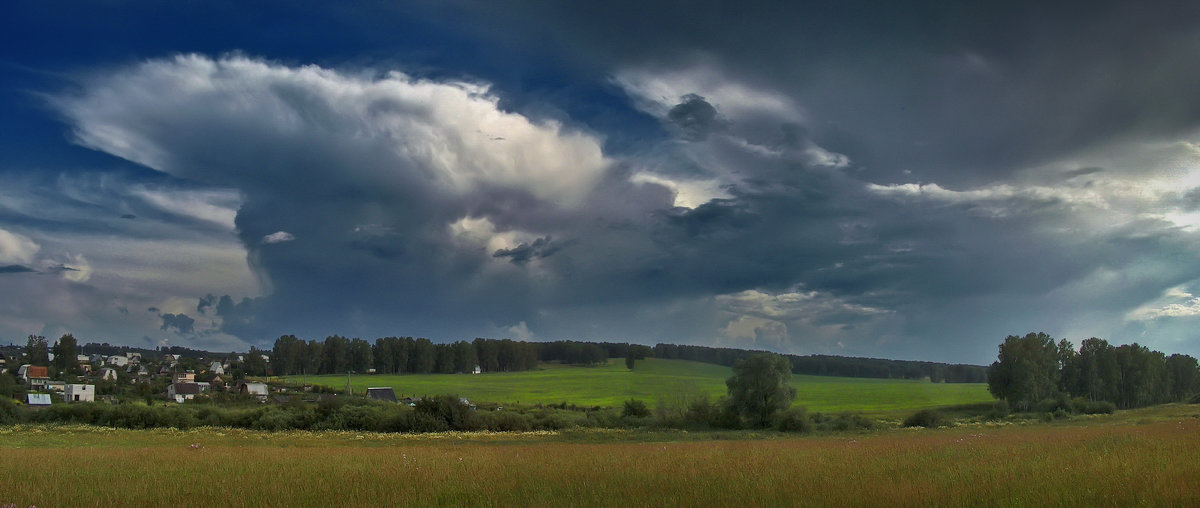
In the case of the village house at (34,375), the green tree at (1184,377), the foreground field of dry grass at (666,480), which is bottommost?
the green tree at (1184,377)

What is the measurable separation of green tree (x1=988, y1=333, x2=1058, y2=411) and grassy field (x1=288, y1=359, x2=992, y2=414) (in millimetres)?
8691

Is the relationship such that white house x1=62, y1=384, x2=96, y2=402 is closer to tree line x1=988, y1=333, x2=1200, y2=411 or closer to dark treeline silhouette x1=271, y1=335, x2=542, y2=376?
dark treeline silhouette x1=271, y1=335, x2=542, y2=376

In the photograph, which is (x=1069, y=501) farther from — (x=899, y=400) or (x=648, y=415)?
(x=899, y=400)

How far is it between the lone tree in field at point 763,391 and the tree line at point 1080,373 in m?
48.5

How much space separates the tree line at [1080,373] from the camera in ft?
306

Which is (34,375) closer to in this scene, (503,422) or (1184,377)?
(503,422)

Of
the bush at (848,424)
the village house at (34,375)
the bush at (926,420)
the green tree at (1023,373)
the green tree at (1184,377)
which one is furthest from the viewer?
the green tree at (1184,377)

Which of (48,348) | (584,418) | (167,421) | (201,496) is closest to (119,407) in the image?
(167,421)

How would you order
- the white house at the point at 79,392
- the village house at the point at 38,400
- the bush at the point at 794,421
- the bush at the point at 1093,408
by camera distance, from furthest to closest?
the white house at the point at 79,392 < the bush at the point at 1093,408 < the village house at the point at 38,400 < the bush at the point at 794,421

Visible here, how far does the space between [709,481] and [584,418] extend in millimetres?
57580

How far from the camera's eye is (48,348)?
16512cm

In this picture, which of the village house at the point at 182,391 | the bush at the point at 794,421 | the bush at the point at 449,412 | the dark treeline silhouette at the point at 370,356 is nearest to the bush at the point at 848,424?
the bush at the point at 794,421

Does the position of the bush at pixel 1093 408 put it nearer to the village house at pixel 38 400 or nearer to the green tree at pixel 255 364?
the village house at pixel 38 400

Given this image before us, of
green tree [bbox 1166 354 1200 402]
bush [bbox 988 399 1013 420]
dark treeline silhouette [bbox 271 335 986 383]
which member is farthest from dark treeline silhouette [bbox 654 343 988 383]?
bush [bbox 988 399 1013 420]
